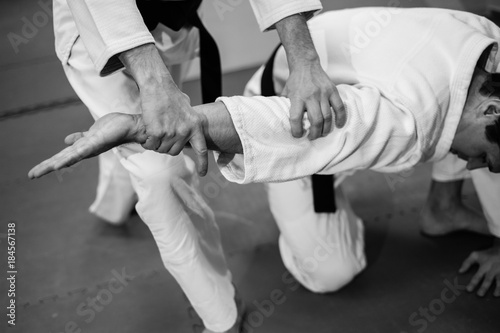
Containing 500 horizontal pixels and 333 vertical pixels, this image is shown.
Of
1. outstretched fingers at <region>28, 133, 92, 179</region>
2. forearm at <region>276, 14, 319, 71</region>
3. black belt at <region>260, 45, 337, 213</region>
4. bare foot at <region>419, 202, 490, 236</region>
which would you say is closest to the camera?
outstretched fingers at <region>28, 133, 92, 179</region>

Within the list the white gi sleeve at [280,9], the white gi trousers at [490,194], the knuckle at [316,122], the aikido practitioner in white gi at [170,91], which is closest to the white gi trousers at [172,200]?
the aikido practitioner in white gi at [170,91]

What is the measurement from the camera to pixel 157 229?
1.50 m

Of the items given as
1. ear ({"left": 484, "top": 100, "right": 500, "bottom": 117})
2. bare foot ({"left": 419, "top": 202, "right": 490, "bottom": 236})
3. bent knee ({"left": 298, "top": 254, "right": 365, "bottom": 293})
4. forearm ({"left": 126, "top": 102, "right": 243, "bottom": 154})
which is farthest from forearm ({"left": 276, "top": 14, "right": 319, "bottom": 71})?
bare foot ({"left": 419, "top": 202, "right": 490, "bottom": 236})

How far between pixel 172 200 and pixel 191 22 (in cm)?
55

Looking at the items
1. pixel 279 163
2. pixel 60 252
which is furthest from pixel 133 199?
pixel 279 163

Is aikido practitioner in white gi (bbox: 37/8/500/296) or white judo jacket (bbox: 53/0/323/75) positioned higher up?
white judo jacket (bbox: 53/0/323/75)

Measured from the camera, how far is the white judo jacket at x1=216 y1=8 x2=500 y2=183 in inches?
49.9

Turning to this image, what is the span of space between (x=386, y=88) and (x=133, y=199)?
1225 millimetres

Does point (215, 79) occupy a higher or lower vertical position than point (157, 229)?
higher

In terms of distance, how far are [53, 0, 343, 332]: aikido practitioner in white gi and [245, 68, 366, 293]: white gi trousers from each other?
1.01 ft

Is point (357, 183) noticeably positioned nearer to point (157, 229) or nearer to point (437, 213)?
point (437, 213)

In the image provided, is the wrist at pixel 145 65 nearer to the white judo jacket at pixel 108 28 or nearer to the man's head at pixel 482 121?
the white judo jacket at pixel 108 28

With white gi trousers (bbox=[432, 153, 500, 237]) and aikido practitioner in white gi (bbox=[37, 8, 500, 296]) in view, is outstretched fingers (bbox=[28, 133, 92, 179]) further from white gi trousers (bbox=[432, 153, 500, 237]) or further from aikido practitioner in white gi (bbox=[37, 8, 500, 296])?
white gi trousers (bbox=[432, 153, 500, 237])

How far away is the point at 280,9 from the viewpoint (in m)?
1.45
